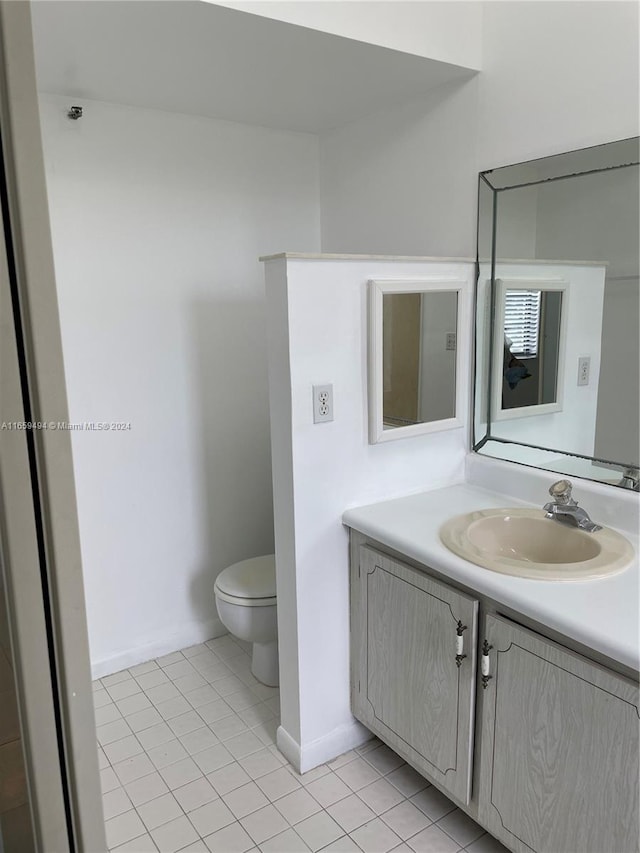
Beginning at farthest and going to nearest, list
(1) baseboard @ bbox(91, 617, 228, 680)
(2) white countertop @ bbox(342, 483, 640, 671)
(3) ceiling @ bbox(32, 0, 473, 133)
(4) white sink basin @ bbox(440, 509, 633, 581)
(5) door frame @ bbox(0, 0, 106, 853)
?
(1) baseboard @ bbox(91, 617, 228, 680) < (3) ceiling @ bbox(32, 0, 473, 133) < (4) white sink basin @ bbox(440, 509, 633, 581) < (2) white countertop @ bbox(342, 483, 640, 671) < (5) door frame @ bbox(0, 0, 106, 853)

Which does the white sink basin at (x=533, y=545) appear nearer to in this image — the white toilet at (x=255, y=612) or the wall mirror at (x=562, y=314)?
the wall mirror at (x=562, y=314)

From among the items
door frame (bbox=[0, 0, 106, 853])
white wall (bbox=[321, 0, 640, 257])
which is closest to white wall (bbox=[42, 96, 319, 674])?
white wall (bbox=[321, 0, 640, 257])

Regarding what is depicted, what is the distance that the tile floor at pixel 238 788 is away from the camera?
1842mm

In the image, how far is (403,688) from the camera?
192cm

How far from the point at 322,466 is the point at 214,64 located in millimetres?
1278

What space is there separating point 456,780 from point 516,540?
0.68 meters

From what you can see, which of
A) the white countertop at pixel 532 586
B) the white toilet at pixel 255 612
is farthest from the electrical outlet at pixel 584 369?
the white toilet at pixel 255 612

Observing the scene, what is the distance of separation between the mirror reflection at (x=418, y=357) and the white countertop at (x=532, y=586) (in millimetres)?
307

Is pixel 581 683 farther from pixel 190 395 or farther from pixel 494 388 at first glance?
pixel 190 395

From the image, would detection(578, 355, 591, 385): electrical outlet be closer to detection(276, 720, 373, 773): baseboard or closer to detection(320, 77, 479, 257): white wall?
detection(320, 77, 479, 257): white wall

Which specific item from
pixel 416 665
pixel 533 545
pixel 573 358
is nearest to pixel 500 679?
pixel 416 665

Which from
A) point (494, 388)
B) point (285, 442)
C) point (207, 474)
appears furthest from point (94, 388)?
point (494, 388)

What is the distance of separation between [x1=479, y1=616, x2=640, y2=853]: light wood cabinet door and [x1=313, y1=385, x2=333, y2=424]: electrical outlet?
723mm

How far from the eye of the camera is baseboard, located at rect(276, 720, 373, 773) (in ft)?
6.89
